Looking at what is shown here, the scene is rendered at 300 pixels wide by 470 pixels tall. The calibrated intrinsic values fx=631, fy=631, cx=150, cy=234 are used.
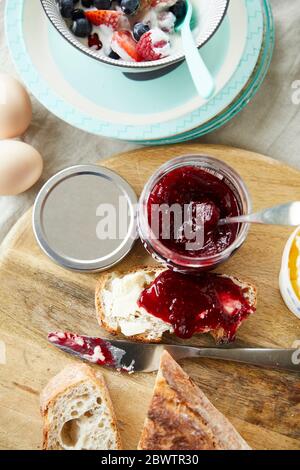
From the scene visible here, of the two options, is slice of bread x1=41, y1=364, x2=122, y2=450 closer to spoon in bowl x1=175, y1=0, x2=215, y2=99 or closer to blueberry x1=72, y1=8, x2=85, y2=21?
spoon in bowl x1=175, y1=0, x2=215, y2=99

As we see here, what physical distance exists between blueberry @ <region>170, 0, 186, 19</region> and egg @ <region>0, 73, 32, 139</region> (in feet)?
1.91

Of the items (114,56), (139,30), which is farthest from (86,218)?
(139,30)

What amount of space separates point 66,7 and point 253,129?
2.55ft

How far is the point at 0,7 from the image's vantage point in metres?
2.38

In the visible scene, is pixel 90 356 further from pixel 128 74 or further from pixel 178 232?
pixel 128 74

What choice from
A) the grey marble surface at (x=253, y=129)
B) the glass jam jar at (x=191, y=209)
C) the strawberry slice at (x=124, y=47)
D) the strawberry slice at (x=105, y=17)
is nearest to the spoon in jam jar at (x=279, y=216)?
the glass jam jar at (x=191, y=209)

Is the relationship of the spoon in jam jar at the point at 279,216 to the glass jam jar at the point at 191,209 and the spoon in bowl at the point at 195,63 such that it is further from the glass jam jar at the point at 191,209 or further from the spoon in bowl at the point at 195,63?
the spoon in bowl at the point at 195,63

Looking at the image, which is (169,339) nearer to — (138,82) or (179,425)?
(179,425)

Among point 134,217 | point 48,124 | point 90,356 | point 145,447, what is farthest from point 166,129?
point 145,447

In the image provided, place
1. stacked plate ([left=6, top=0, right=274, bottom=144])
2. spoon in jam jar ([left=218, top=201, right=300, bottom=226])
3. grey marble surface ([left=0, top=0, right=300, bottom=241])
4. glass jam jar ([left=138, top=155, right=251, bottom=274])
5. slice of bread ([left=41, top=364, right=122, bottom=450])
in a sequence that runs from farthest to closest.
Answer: grey marble surface ([left=0, top=0, right=300, bottom=241]) < stacked plate ([left=6, top=0, right=274, bottom=144]) < slice of bread ([left=41, top=364, right=122, bottom=450]) < glass jam jar ([left=138, top=155, right=251, bottom=274]) < spoon in jam jar ([left=218, top=201, right=300, bottom=226])

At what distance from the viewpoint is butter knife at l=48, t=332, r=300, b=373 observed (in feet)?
6.66

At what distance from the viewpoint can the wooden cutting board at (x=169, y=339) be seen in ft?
6.70

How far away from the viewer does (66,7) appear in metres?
2.07

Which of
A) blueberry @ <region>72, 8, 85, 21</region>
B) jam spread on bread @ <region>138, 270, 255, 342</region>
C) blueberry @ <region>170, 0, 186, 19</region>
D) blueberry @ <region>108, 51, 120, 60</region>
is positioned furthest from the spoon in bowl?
jam spread on bread @ <region>138, 270, 255, 342</region>
